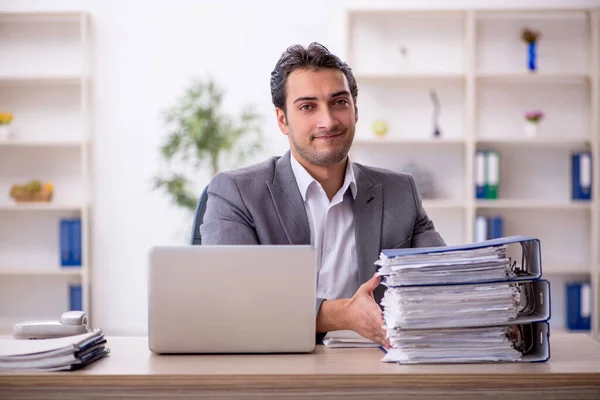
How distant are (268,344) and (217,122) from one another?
12.4 ft

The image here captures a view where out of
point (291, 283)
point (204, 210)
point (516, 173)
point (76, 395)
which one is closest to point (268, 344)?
point (291, 283)

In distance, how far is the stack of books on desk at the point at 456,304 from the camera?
154 cm

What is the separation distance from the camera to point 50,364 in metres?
1.49

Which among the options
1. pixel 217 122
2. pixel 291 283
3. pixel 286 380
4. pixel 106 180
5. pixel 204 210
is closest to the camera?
pixel 286 380

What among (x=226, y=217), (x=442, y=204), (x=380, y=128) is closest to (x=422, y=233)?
(x=226, y=217)

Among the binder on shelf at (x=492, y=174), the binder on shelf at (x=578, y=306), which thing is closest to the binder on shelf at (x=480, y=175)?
the binder on shelf at (x=492, y=174)

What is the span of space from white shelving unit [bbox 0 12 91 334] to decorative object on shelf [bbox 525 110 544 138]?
10.0 ft

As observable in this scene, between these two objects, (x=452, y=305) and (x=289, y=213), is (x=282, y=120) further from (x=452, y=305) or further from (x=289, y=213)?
(x=452, y=305)

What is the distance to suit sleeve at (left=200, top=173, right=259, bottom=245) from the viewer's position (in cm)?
214

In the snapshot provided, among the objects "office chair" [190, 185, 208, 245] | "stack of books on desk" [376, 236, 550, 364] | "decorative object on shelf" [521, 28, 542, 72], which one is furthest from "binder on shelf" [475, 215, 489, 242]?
"stack of books on desk" [376, 236, 550, 364]

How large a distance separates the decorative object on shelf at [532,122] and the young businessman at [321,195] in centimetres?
308

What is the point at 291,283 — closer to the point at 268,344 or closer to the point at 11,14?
the point at 268,344

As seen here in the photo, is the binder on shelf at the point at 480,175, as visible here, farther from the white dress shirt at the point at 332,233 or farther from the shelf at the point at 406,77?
the white dress shirt at the point at 332,233

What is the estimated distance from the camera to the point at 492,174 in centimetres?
516
